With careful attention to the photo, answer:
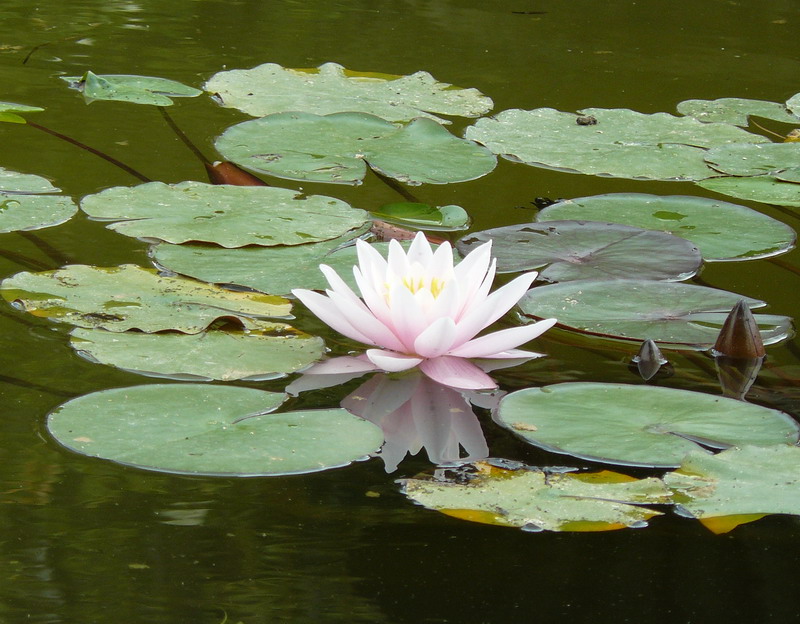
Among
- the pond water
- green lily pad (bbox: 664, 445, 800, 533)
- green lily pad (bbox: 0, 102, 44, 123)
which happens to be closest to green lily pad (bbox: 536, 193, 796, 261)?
the pond water

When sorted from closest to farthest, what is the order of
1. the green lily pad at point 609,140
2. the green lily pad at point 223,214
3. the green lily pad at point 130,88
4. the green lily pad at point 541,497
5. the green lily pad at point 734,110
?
the green lily pad at point 541,497 < the green lily pad at point 223,214 < the green lily pad at point 609,140 < the green lily pad at point 130,88 < the green lily pad at point 734,110

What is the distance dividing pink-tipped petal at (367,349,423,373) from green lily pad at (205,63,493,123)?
143 cm

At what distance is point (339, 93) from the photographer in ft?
10.7

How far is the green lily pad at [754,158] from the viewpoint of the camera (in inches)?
107

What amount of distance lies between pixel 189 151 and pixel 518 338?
1.38 meters

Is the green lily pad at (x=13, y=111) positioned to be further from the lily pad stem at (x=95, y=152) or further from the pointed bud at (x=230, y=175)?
the pointed bud at (x=230, y=175)

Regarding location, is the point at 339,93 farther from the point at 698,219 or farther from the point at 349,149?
the point at 698,219

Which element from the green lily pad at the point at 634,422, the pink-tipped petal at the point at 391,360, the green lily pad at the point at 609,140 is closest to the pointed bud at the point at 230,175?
the green lily pad at the point at 609,140

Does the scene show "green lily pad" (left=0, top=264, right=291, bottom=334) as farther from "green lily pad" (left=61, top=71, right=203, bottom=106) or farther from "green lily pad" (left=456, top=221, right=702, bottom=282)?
"green lily pad" (left=61, top=71, right=203, bottom=106)

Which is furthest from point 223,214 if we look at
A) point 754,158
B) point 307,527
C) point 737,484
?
point 754,158

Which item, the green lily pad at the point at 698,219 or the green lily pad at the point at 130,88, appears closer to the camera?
the green lily pad at the point at 698,219

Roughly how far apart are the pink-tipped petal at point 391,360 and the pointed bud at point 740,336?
525 millimetres

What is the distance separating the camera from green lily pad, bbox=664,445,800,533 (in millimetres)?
1355

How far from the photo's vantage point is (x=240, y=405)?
1.56 m
